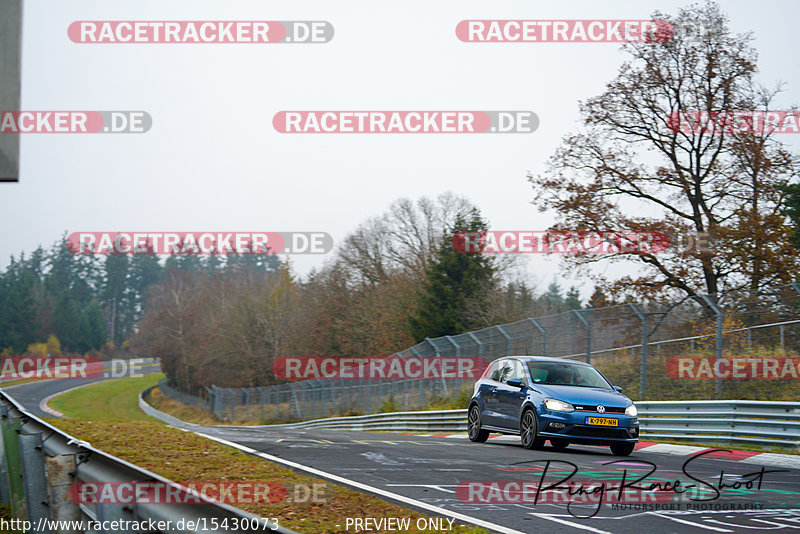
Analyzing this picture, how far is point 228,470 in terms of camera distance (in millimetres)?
9125

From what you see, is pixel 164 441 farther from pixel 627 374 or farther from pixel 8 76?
pixel 627 374

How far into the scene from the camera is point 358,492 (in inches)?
316

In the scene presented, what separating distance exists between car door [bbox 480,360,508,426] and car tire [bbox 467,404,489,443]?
31 centimetres

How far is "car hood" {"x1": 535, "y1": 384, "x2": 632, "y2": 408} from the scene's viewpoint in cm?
1295

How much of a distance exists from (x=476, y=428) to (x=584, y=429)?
3664 millimetres

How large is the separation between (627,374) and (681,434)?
2.41 metres

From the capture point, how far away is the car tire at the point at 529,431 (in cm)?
1322

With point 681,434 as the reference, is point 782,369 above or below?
above

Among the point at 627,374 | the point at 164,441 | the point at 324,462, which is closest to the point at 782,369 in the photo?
the point at 627,374

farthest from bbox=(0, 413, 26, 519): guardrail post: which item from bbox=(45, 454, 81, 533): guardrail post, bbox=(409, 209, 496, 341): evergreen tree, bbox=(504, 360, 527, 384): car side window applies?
bbox=(409, 209, 496, 341): evergreen tree

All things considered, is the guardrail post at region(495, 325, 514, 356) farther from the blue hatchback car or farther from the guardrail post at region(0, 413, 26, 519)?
the guardrail post at region(0, 413, 26, 519)

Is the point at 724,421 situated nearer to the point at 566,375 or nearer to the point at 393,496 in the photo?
the point at 566,375

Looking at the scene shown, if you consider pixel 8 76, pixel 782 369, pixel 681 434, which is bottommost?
pixel 681 434

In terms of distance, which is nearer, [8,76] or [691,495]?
[8,76]
